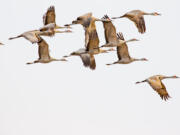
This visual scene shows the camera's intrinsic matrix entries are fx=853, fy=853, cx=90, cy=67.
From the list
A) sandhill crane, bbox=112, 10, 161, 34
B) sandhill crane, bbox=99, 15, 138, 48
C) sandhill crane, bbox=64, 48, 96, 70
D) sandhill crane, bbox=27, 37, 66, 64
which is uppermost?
sandhill crane, bbox=112, 10, 161, 34

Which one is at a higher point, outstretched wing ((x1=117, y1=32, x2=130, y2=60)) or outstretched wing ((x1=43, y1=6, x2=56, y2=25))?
outstretched wing ((x1=43, y1=6, x2=56, y2=25))

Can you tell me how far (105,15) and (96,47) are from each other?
1.51m

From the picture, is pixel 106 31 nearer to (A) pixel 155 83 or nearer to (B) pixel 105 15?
(B) pixel 105 15

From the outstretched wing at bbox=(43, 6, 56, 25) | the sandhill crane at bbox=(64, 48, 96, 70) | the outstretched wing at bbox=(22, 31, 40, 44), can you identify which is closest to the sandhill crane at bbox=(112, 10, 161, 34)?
the outstretched wing at bbox=(22, 31, 40, 44)

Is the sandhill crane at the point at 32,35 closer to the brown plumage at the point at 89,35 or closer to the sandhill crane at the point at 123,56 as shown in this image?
the brown plumage at the point at 89,35

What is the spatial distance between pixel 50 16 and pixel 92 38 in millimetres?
3945

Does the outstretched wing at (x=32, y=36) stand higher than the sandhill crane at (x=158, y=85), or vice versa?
the outstretched wing at (x=32, y=36)

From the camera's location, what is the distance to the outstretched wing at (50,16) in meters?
40.8

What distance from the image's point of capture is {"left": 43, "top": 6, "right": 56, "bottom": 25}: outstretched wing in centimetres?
4075

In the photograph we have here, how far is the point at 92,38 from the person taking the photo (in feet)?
124

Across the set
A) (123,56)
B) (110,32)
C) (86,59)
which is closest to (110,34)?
(110,32)

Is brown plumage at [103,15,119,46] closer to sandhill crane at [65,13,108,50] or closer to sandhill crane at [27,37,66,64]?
sandhill crane at [65,13,108,50]

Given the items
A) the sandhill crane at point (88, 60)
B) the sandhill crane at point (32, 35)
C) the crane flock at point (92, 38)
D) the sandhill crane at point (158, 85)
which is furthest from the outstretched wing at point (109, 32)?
the sandhill crane at point (88, 60)

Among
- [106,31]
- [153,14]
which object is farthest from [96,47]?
[153,14]
